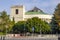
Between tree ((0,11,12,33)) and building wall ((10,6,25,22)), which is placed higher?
building wall ((10,6,25,22))

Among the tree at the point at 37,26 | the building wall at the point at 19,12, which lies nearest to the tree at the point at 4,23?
the tree at the point at 37,26

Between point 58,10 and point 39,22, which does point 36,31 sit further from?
point 58,10

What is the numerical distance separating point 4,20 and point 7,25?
5.30 feet

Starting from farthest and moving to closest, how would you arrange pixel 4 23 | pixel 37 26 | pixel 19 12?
pixel 19 12 < pixel 4 23 < pixel 37 26

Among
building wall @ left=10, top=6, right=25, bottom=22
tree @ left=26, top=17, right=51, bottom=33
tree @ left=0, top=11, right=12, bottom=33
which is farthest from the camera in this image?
building wall @ left=10, top=6, right=25, bottom=22

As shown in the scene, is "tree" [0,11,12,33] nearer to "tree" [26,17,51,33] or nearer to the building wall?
"tree" [26,17,51,33]

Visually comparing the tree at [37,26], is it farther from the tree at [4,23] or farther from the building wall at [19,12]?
the building wall at [19,12]

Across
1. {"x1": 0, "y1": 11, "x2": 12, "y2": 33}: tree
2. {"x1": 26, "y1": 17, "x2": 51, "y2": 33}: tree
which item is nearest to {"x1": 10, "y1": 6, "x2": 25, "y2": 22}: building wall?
{"x1": 0, "y1": 11, "x2": 12, "y2": 33}: tree

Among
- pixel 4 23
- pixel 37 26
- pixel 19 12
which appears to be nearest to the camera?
pixel 37 26

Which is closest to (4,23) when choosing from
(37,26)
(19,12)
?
(37,26)

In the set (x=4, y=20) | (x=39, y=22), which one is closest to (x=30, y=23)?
(x=39, y=22)

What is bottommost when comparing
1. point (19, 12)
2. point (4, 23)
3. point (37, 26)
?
point (37, 26)

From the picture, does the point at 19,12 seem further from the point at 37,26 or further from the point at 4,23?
the point at 37,26

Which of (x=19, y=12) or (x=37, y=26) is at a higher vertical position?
(x=19, y=12)
